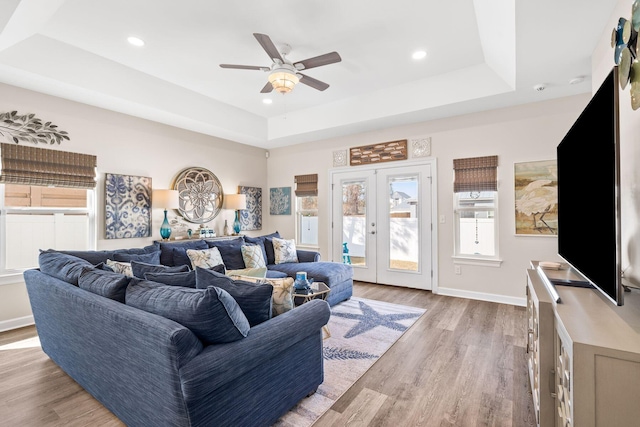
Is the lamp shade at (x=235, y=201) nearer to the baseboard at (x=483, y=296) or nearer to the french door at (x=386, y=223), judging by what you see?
the french door at (x=386, y=223)

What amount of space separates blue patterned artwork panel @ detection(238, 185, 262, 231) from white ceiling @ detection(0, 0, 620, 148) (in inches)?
60.6

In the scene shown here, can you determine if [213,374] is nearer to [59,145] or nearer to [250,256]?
[250,256]

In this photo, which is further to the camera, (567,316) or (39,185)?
(39,185)

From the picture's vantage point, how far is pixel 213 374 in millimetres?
1355

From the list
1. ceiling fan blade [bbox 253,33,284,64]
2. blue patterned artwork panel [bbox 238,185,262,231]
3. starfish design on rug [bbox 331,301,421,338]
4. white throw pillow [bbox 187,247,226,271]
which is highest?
ceiling fan blade [bbox 253,33,284,64]

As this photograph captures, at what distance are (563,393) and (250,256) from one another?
3.50 m

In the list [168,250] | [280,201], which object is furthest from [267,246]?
[280,201]

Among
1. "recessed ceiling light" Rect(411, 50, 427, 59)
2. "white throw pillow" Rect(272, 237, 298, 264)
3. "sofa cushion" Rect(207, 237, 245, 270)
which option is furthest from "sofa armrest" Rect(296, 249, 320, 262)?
"recessed ceiling light" Rect(411, 50, 427, 59)

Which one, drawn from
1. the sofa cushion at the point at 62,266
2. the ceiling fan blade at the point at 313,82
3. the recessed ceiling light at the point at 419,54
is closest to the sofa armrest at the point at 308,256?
the ceiling fan blade at the point at 313,82

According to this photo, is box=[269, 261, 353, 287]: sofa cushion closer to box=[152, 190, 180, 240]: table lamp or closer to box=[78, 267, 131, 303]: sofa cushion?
box=[152, 190, 180, 240]: table lamp

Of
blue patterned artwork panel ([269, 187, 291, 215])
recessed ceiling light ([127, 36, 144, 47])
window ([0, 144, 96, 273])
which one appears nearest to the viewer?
recessed ceiling light ([127, 36, 144, 47])

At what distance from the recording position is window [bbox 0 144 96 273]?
11.0 feet

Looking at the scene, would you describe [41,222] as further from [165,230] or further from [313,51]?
[313,51]

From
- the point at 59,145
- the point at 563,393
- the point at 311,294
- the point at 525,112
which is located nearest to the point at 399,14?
the point at 525,112
